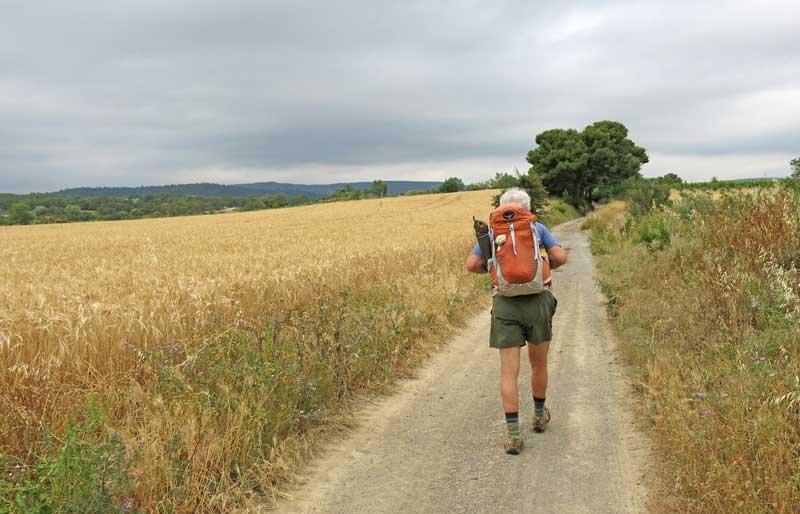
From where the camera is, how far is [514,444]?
471 cm

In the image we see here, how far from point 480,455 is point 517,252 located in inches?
70.5

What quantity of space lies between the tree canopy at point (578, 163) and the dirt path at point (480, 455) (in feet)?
188

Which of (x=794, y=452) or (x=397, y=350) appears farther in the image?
(x=397, y=350)

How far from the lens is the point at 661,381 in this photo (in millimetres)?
5586

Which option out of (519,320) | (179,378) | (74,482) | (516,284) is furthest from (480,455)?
(74,482)

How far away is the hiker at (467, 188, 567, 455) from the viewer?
15.1ft

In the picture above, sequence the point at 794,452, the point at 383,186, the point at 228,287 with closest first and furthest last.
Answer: the point at 794,452, the point at 228,287, the point at 383,186

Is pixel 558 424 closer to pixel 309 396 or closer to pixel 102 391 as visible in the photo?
pixel 309 396

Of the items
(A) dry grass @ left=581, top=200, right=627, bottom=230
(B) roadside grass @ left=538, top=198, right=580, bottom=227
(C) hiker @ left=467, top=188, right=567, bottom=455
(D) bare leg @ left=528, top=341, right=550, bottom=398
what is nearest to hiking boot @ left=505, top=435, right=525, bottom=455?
(C) hiker @ left=467, top=188, right=567, bottom=455

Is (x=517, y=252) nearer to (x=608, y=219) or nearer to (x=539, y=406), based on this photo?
(x=539, y=406)

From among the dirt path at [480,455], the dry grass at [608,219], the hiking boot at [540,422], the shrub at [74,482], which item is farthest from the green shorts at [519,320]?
the dry grass at [608,219]

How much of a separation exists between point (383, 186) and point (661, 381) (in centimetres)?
12334

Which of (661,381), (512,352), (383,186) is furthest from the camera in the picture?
(383,186)

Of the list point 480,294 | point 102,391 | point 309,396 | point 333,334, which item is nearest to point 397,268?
point 480,294
